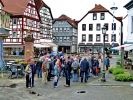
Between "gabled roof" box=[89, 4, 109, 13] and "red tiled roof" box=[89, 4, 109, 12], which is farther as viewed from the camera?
"red tiled roof" box=[89, 4, 109, 12]

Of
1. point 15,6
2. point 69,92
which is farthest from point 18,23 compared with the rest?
point 69,92

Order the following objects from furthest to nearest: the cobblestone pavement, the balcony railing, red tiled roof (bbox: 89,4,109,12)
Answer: red tiled roof (bbox: 89,4,109,12)
the balcony railing
the cobblestone pavement

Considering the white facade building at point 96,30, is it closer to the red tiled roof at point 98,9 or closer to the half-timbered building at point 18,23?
the red tiled roof at point 98,9

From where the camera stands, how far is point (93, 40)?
54.4m

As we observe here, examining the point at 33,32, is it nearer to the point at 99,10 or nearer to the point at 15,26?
the point at 15,26

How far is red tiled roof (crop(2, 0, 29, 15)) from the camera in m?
40.2

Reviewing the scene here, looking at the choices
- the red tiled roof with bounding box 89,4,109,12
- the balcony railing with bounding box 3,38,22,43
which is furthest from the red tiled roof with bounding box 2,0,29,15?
the red tiled roof with bounding box 89,4,109,12

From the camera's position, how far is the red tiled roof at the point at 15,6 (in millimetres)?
40197

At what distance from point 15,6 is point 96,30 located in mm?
22815

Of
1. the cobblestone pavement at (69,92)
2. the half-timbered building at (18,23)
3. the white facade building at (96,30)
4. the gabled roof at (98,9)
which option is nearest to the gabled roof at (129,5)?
the cobblestone pavement at (69,92)

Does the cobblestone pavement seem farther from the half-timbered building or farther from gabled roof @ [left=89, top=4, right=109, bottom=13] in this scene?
gabled roof @ [left=89, top=4, right=109, bottom=13]

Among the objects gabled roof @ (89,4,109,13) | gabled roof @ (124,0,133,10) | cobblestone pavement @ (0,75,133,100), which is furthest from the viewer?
gabled roof @ (89,4,109,13)

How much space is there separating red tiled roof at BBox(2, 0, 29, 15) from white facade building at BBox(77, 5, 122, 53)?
18603 millimetres

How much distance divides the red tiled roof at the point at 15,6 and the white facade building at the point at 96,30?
1860 centimetres
